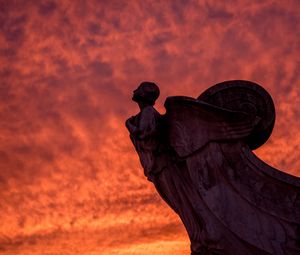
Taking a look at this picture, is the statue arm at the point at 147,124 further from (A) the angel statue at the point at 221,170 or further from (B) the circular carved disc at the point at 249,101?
(B) the circular carved disc at the point at 249,101

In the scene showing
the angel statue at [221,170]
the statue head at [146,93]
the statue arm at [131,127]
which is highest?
the statue head at [146,93]

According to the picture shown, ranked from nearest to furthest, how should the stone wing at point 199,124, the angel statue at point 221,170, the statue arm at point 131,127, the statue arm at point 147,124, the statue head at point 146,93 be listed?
the angel statue at point 221,170 → the stone wing at point 199,124 → the statue arm at point 147,124 → the statue arm at point 131,127 → the statue head at point 146,93

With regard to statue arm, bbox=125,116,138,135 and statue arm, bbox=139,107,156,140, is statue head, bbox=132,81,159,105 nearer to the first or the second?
statue arm, bbox=139,107,156,140

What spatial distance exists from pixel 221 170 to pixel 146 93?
6.76 feet

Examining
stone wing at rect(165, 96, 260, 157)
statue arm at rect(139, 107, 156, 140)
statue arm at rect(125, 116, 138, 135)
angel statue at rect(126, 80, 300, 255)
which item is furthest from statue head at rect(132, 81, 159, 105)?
stone wing at rect(165, 96, 260, 157)

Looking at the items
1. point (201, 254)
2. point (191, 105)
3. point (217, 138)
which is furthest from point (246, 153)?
point (201, 254)

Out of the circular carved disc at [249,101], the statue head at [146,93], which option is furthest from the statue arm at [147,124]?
the circular carved disc at [249,101]

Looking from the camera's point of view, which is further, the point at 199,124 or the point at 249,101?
the point at 249,101

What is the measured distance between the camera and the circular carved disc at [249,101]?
33.7 ft

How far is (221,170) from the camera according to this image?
995 cm

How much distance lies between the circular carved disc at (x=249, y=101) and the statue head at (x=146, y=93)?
878mm

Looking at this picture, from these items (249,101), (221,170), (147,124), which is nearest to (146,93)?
(147,124)

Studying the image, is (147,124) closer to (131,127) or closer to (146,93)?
(131,127)

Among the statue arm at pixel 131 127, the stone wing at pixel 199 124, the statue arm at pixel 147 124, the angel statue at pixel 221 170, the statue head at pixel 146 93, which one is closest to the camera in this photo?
the angel statue at pixel 221 170
